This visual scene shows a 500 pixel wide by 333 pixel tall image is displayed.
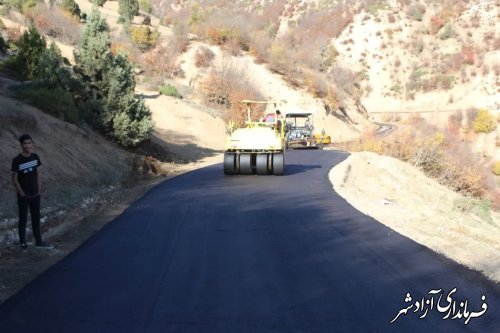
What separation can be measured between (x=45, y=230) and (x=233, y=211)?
4.24 meters

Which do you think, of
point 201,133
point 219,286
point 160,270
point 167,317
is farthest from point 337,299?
point 201,133

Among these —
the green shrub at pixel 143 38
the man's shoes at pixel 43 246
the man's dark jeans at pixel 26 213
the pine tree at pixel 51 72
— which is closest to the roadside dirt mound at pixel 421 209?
the man's shoes at pixel 43 246

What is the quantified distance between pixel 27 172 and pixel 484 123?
→ 213 ft

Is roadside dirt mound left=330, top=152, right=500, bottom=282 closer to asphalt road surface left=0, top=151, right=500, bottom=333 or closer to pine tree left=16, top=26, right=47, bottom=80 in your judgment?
asphalt road surface left=0, top=151, right=500, bottom=333

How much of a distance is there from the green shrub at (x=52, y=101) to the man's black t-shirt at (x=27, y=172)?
13911 mm

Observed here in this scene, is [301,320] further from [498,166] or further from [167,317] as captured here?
[498,166]

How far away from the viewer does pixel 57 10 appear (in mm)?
62656

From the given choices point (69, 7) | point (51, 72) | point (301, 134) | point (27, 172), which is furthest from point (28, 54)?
point (69, 7)

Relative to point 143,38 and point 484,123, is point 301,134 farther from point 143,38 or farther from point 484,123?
point 143,38

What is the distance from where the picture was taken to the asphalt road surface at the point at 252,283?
6164 millimetres

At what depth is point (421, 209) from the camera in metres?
17.6

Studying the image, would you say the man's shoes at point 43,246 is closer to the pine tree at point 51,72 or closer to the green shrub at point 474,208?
the pine tree at point 51,72

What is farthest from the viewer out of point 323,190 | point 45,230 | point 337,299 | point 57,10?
point 57,10

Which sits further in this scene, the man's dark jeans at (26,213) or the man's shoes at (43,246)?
the man's shoes at (43,246)
